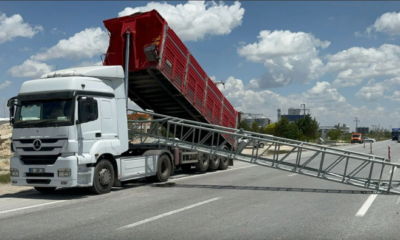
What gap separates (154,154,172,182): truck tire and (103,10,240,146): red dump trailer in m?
2.28

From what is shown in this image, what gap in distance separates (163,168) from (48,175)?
15.1ft

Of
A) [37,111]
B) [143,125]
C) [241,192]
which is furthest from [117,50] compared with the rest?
[241,192]

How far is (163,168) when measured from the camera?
1395 centimetres

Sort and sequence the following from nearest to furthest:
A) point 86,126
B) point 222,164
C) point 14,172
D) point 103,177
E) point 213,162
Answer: point 86,126, point 14,172, point 103,177, point 213,162, point 222,164

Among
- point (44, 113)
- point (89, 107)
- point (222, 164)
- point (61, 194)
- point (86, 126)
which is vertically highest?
point (89, 107)

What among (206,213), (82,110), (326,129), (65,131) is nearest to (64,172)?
(65,131)

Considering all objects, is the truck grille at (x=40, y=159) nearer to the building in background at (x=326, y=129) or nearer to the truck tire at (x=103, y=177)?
the truck tire at (x=103, y=177)

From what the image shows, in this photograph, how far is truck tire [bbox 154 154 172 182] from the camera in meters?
13.5

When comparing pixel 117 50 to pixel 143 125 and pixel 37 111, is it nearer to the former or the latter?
pixel 143 125

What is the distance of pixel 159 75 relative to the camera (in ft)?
43.5

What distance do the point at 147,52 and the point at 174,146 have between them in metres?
Answer: 3.67

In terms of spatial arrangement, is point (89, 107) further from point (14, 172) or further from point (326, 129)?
point (326, 129)

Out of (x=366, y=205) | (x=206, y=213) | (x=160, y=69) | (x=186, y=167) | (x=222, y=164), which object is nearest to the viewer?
(x=206, y=213)

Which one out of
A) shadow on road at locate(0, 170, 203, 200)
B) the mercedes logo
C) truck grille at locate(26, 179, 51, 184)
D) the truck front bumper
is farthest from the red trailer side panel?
truck grille at locate(26, 179, 51, 184)
